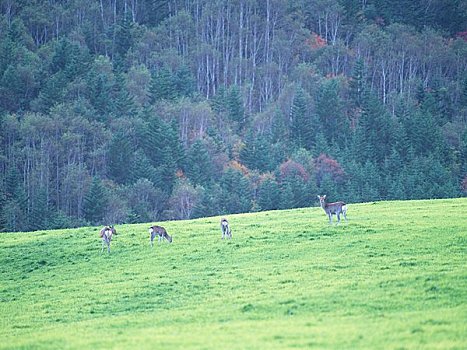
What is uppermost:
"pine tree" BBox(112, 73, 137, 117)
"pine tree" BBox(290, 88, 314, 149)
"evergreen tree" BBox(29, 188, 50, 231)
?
"pine tree" BBox(112, 73, 137, 117)

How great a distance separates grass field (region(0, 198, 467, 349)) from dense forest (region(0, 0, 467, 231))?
140ft

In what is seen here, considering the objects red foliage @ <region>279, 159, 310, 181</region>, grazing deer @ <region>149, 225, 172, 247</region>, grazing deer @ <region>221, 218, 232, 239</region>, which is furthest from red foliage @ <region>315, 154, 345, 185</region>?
grazing deer @ <region>149, 225, 172, 247</region>

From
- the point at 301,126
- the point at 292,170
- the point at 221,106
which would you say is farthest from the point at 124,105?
the point at 292,170

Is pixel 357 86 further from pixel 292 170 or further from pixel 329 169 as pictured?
pixel 292 170

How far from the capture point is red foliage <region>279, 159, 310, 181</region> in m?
95.6

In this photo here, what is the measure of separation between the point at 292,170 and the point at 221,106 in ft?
94.7

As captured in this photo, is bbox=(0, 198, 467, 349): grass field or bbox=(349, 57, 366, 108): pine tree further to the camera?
bbox=(349, 57, 366, 108): pine tree

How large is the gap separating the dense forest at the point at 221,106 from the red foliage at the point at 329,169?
0.83ft

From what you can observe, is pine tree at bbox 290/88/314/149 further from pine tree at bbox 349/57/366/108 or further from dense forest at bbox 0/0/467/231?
pine tree at bbox 349/57/366/108

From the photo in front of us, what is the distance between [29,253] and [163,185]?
183 feet

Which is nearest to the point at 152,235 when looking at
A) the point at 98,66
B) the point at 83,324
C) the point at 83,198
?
the point at 83,324

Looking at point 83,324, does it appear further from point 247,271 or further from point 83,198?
point 83,198

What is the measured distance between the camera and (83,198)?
90.7m

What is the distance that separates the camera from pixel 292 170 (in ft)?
314
